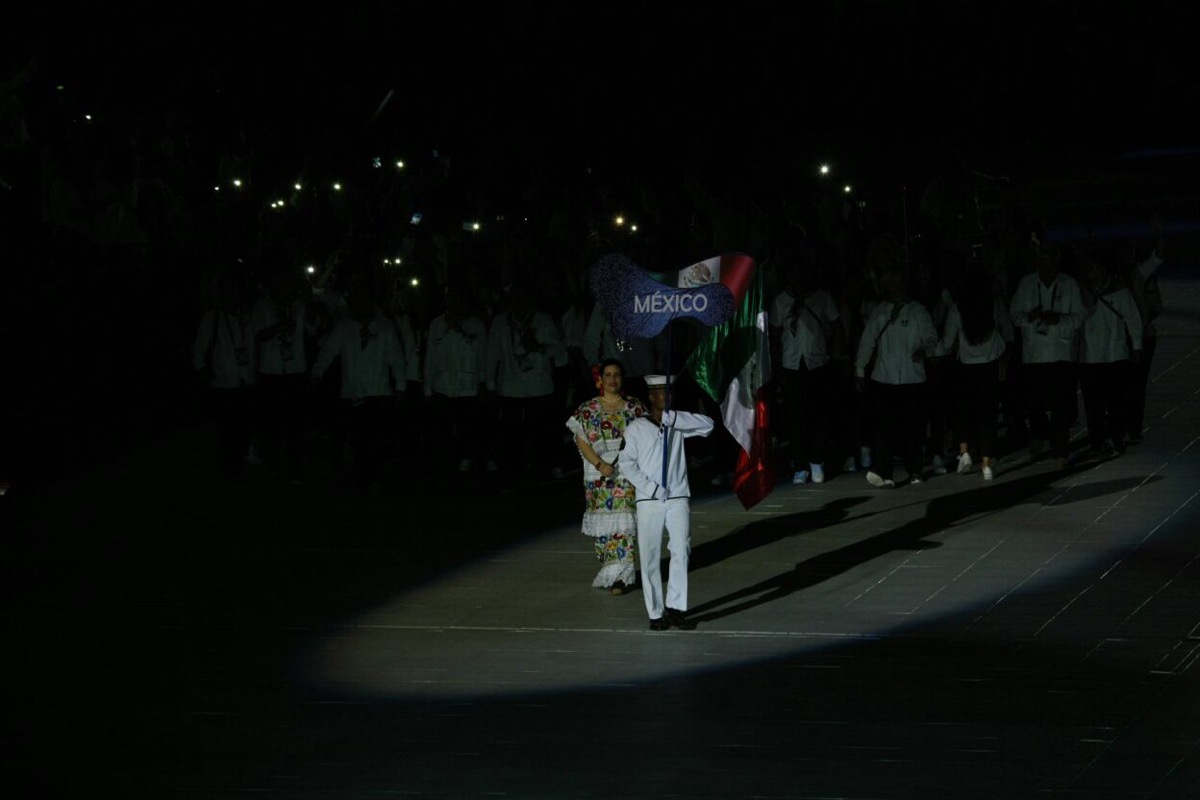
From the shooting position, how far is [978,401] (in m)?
19.2

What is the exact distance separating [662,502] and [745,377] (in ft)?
6.62

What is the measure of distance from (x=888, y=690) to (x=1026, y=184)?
1277 inches

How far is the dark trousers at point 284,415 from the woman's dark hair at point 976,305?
19.4 feet

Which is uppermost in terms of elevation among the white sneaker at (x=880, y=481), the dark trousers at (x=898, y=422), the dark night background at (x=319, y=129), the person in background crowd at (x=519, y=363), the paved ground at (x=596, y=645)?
the dark night background at (x=319, y=129)

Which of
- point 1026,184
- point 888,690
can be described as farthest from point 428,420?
point 1026,184

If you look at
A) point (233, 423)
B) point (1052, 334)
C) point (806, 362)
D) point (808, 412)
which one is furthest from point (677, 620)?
point (233, 423)

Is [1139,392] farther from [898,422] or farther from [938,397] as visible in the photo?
[898,422]

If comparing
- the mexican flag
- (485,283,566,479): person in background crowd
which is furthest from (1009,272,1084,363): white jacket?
the mexican flag

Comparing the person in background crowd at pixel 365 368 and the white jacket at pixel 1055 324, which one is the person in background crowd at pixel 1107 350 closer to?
the white jacket at pixel 1055 324

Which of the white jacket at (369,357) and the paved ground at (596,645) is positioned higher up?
the white jacket at (369,357)

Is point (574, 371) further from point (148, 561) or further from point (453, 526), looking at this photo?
point (148, 561)

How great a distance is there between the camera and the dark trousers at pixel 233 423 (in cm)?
2030

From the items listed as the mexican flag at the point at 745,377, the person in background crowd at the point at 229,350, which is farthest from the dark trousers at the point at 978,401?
the person in background crowd at the point at 229,350

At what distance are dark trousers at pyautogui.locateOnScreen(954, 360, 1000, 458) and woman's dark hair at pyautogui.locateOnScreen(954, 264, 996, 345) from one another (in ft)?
0.87
